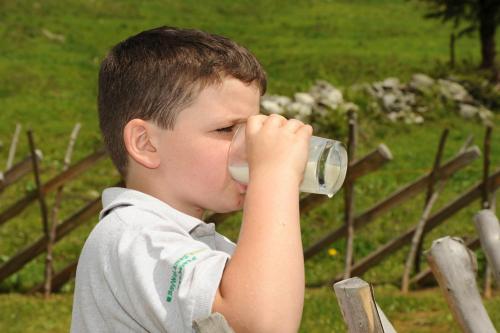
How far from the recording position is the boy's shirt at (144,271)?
1.71 m

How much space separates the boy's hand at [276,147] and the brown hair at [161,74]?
0.18 meters

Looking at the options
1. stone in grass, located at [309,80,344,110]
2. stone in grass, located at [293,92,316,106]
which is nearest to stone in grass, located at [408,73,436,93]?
stone in grass, located at [309,80,344,110]

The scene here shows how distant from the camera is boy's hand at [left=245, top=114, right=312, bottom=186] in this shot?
1763 mm

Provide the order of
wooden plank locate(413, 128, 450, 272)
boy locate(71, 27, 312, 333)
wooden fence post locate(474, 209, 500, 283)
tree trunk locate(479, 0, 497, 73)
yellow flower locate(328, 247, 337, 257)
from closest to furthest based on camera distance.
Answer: boy locate(71, 27, 312, 333) → wooden fence post locate(474, 209, 500, 283) → wooden plank locate(413, 128, 450, 272) → yellow flower locate(328, 247, 337, 257) → tree trunk locate(479, 0, 497, 73)

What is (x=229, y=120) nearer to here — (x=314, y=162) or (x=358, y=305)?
(x=314, y=162)

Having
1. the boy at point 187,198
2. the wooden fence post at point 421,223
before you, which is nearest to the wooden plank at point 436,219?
the wooden fence post at point 421,223

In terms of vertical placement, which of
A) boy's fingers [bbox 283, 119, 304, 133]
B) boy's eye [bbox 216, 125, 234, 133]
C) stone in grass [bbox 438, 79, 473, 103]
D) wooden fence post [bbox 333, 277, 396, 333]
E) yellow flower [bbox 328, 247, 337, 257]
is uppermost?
boy's fingers [bbox 283, 119, 304, 133]

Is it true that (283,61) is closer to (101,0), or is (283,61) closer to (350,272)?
(101,0)

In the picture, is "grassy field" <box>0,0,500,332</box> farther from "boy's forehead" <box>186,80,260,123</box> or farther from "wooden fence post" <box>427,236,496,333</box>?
"boy's forehead" <box>186,80,260,123</box>

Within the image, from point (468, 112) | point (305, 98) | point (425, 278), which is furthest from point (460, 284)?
point (468, 112)

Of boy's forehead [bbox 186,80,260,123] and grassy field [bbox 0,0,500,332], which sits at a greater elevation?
boy's forehead [bbox 186,80,260,123]

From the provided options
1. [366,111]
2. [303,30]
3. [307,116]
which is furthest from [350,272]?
[303,30]

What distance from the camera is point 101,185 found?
12.0 metres

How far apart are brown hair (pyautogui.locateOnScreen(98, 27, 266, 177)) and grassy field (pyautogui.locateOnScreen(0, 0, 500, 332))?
15.8ft
